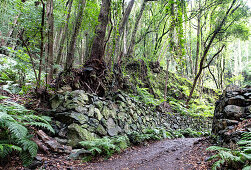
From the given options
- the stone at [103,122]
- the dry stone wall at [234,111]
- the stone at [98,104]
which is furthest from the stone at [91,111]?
the dry stone wall at [234,111]

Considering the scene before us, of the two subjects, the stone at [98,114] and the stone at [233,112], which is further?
the stone at [98,114]

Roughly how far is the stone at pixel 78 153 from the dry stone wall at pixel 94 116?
0.27 meters

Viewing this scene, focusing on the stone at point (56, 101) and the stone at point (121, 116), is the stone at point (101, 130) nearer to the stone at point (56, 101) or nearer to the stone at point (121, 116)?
the stone at point (121, 116)

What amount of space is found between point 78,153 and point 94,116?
1376 mm

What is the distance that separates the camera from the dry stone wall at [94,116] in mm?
3713

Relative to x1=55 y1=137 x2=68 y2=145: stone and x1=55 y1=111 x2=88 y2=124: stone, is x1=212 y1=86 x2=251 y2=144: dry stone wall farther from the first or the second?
x1=55 y1=137 x2=68 y2=145: stone

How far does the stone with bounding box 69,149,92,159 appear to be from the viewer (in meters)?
3.15

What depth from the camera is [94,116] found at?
4484 millimetres

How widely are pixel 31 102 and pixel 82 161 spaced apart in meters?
2.27

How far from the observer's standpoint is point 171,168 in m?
2.99

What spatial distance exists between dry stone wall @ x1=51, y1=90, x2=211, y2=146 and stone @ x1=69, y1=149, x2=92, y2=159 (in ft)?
0.88

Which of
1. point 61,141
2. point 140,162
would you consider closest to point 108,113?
point 61,141

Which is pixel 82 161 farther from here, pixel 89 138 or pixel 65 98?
pixel 65 98

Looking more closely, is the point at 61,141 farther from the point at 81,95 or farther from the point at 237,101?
the point at 237,101
